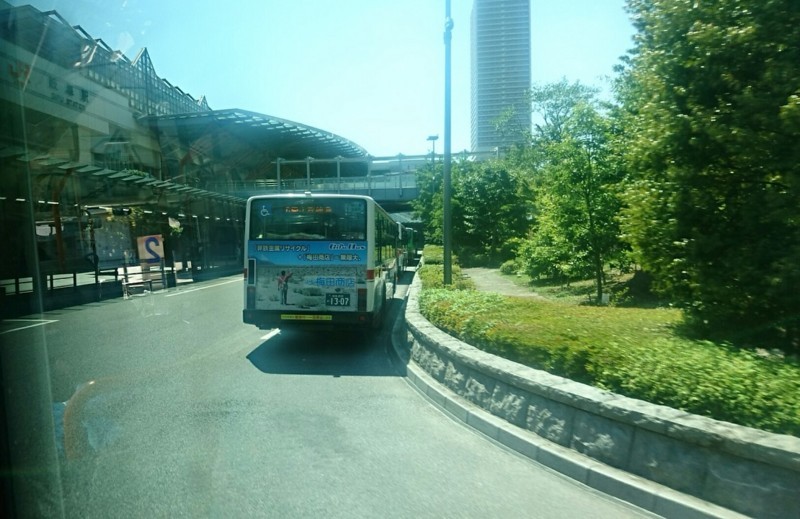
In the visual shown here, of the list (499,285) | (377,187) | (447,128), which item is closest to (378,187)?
(377,187)

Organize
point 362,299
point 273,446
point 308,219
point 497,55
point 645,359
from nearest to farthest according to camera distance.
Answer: point 645,359 → point 273,446 → point 362,299 → point 308,219 → point 497,55

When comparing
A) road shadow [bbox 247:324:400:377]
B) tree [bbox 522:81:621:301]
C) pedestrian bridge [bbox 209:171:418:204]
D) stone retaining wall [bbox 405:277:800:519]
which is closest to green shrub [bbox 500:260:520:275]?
tree [bbox 522:81:621:301]

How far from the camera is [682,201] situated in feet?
20.9

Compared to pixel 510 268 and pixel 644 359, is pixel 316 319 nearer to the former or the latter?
pixel 644 359

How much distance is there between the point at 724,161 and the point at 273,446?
18.8 ft

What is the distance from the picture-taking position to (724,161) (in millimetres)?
6246

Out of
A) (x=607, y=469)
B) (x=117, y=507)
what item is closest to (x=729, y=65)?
(x=607, y=469)

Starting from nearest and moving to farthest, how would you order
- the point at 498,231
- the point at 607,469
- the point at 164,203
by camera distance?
1. the point at 607,469
2. the point at 164,203
3. the point at 498,231

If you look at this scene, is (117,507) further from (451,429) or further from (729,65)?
(729,65)

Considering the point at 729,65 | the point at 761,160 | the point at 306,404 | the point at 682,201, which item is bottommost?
the point at 306,404

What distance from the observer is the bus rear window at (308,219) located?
9961 millimetres

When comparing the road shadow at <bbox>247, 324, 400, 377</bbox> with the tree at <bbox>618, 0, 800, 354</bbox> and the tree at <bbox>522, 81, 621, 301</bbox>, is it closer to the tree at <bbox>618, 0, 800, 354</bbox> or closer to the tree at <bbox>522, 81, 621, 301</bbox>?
the tree at <bbox>618, 0, 800, 354</bbox>

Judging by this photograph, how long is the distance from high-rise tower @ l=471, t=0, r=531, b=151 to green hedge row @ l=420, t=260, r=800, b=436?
5313 centimetres

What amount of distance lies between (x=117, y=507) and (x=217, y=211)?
3333cm
